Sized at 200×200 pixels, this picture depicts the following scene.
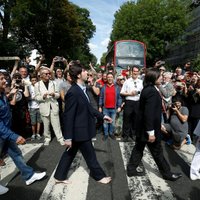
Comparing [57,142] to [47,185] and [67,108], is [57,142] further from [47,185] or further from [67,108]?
[67,108]

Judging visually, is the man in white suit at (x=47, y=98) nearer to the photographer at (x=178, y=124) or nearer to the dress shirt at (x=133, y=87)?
the dress shirt at (x=133, y=87)

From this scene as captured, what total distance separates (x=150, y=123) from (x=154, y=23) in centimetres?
3518

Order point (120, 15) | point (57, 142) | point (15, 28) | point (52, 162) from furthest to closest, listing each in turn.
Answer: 1. point (120, 15)
2. point (15, 28)
3. point (57, 142)
4. point (52, 162)

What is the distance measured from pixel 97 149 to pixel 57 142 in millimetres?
1236

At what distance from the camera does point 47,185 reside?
14.6 ft

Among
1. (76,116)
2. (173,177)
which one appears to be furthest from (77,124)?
(173,177)

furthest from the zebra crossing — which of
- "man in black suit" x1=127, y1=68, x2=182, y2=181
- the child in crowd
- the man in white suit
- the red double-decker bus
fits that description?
the red double-decker bus

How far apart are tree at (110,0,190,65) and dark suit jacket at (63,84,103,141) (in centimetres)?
3420

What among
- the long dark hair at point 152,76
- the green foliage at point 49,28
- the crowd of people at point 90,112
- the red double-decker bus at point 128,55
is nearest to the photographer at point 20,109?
the crowd of people at point 90,112

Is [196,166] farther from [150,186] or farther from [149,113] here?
[149,113]

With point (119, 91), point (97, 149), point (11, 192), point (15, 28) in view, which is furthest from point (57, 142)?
point (15, 28)

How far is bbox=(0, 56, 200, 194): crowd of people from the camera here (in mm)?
4141

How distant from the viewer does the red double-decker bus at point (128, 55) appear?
17.4 m

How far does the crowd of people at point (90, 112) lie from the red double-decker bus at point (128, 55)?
861 cm
